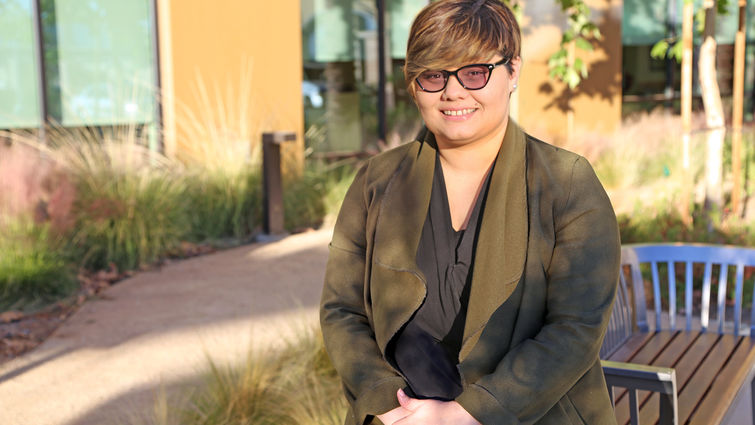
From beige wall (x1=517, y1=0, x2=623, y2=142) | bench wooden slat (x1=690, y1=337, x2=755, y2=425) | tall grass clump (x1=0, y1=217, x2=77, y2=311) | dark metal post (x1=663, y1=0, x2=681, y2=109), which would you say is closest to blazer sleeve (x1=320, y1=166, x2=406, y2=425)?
bench wooden slat (x1=690, y1=337, x2=755, y2=425)

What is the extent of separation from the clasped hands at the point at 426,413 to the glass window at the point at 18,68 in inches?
274

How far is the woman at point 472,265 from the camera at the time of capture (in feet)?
6.13

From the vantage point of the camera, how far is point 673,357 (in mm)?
3363

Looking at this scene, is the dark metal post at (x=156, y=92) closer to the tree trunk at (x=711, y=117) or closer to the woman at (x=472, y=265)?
the tree trunk at (x=711, y=117)

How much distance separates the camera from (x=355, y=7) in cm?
1066

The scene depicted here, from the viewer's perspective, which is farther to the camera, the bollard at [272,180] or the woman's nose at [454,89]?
the bollard at [272,180]

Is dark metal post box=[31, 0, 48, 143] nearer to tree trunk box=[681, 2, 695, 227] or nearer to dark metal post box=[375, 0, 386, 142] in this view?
dark metal post box=[375, 0, 386, 142]

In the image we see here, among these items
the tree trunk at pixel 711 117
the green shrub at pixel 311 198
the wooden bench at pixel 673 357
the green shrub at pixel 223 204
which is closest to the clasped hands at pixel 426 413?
the wooden bench at pixel 673 357

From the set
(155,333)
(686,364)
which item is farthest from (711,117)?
(155,333)

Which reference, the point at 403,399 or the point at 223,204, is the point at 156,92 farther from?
the point at 403,399

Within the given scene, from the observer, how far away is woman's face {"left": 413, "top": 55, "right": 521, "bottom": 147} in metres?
1.94

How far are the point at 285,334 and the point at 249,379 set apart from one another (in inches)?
47.0

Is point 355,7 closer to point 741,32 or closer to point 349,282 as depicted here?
point 741,32

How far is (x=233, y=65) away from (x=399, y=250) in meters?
7.29
